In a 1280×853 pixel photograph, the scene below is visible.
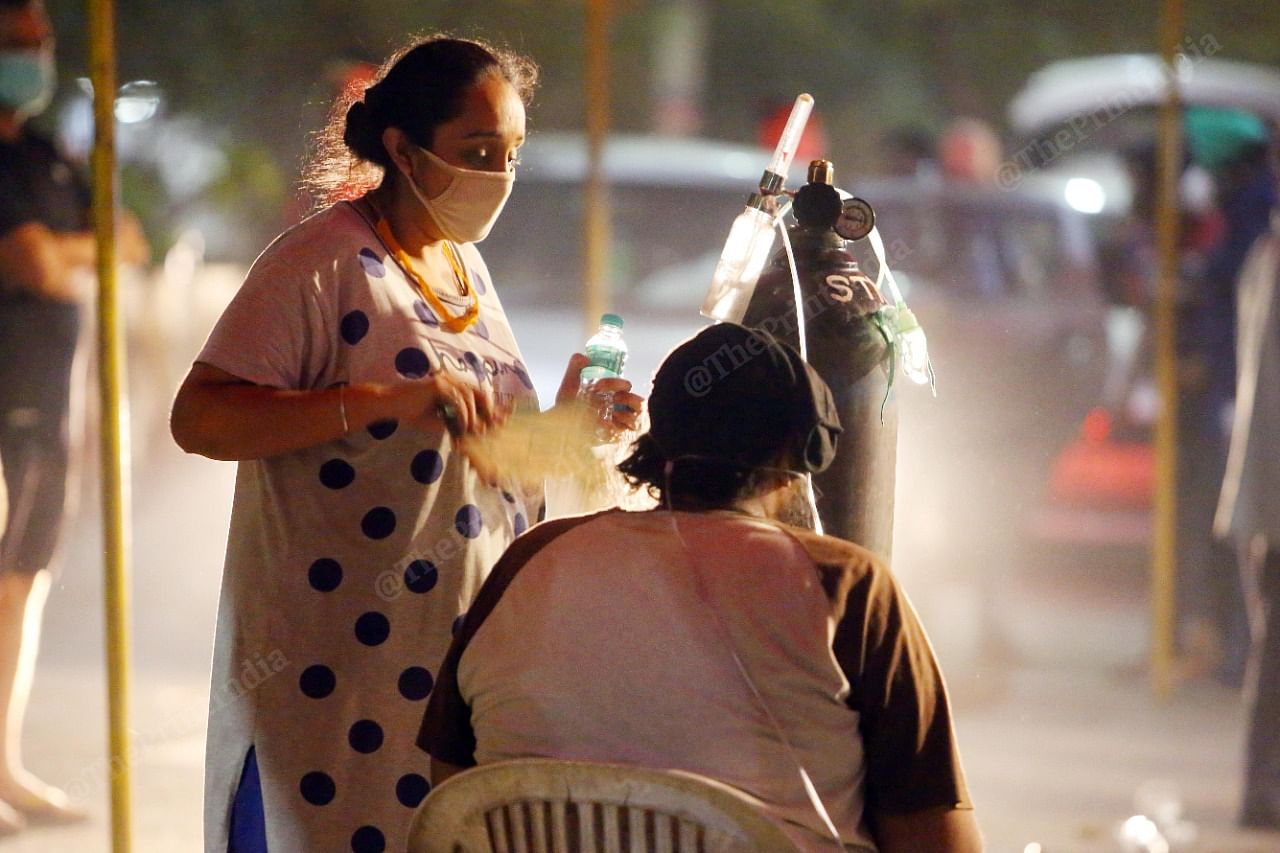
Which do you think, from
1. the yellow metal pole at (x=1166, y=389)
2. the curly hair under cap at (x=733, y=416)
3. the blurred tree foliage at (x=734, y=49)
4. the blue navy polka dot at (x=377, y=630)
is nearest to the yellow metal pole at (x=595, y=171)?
the yellow metal pole at (x=1166, y=389)

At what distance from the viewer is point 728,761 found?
5.56ft

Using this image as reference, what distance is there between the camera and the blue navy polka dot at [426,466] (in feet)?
6.93

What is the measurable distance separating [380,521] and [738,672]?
61cm

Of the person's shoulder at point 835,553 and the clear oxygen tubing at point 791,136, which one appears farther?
the clear oxygen tubing at point 791,136

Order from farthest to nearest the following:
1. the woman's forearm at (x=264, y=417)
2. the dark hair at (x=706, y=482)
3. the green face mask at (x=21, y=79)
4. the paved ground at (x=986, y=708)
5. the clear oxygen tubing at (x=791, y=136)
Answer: the paved ground at (x=986, y=708)
the green face mask at (x=21, y=79)
the clear oxygen tubing at (x=791, y=136)
the woman's forearm at (x=264, y=417)
the dark hair at (x=706, y=482)

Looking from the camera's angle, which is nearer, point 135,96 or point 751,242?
point 751,242

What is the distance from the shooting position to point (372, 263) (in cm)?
213

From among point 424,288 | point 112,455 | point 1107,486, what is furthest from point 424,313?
point 1107,486

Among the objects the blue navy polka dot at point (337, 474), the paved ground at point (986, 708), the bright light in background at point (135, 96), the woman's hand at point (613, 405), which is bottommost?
the paved ground at point (986, 708)

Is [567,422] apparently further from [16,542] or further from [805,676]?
[16,542]

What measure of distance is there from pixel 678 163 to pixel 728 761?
443 cm

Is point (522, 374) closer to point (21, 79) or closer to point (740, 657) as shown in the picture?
point (740, 657)

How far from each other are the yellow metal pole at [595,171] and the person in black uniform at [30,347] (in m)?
1.53

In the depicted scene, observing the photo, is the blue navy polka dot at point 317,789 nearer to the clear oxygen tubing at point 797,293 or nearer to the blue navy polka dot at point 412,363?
the blue navy polka dot at point 412,363
